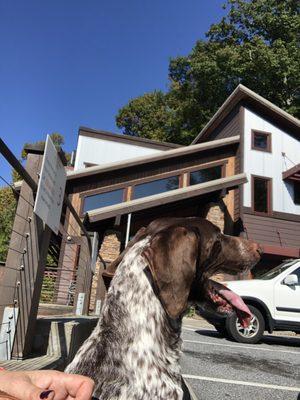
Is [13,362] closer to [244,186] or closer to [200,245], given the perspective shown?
[200,245]

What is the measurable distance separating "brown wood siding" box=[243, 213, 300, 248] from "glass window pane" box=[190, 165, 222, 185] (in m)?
2.66

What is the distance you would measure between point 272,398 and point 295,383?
100 cm

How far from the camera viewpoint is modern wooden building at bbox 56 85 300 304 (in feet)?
60.6

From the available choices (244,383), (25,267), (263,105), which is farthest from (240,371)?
(263,105)

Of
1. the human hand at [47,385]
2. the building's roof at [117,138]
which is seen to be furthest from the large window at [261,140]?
the human hand at [47,385]

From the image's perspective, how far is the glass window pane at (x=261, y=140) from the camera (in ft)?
73.1

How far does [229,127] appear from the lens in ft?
79.0

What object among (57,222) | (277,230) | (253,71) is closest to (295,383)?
(57,222)

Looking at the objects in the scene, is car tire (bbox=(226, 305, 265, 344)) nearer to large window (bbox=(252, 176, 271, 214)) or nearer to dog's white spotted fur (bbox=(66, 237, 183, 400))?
dog's white spotted fur (bbox=(66, 237, 183, 400))

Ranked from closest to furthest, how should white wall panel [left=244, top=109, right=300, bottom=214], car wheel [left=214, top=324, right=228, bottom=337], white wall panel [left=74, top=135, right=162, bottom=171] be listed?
car wheel [left=214, top=324, right=228, bottom=337], white wall panel [left=244, top=109, right=300, bottom=214], white wall panel [left=74, top=135, right=162, bottom=171]

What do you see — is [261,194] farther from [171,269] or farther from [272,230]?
[171,269]

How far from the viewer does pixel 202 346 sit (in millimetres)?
8023

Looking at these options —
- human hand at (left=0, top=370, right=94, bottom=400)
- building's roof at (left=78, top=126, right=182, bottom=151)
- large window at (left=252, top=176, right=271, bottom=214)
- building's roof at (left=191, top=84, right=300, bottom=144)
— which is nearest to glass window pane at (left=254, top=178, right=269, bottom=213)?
large window at (left=252, top=176, right=271, bottom=214)

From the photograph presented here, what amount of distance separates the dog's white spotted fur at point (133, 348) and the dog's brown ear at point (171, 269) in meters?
0.12
